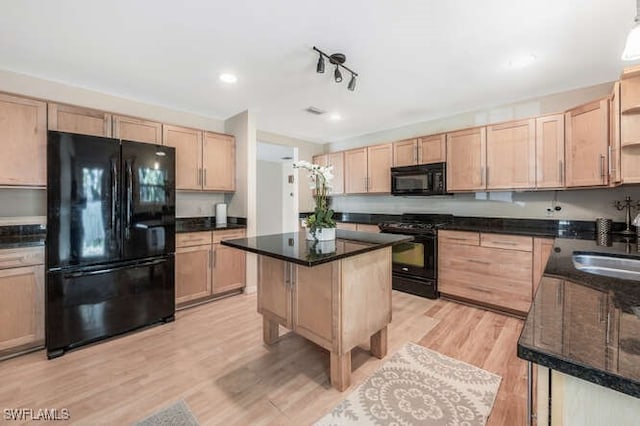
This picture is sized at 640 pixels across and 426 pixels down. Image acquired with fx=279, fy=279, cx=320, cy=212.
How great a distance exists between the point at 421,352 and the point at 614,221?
8.14 feet

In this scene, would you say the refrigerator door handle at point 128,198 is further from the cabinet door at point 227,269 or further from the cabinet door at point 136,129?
the cabinet door at point 227,269

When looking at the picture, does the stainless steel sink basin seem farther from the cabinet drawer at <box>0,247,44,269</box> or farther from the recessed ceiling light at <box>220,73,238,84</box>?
the cabinet drawer at <box>0,247,44,269</box>

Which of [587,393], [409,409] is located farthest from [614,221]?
[587,393]

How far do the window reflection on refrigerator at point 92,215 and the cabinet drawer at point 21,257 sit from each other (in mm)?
344

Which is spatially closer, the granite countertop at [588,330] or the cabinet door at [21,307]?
the granite countertop at [588,330]

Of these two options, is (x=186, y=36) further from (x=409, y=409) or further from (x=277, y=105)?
(x=409, y=409)

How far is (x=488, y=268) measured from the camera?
3201mm

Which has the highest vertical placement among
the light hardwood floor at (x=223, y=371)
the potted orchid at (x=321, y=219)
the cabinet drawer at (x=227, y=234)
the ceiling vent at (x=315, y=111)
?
the ceiling vent at (x=315, y=111)

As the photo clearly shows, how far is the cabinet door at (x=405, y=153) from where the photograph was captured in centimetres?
405

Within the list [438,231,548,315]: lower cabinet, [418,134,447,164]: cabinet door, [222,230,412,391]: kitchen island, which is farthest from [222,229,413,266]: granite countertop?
[418,134,447,164]: cabinet door

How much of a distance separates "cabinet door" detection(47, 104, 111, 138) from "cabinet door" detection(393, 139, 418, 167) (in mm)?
3639

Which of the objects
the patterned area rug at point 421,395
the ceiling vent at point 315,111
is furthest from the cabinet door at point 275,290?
the ceiling vent at point 315,111

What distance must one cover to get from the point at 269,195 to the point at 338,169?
7.12 ft

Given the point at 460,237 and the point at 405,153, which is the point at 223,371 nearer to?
the point at 460,237
